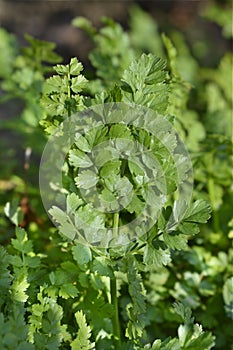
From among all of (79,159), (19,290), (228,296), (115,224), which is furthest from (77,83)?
(228,296)

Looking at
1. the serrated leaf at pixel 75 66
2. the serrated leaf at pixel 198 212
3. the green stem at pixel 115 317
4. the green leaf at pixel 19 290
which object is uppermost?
the serrated leaf at pixel 75 66

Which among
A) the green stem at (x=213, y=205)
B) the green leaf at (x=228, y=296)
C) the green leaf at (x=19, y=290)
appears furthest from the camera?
the green stem at (x=213, y=205)

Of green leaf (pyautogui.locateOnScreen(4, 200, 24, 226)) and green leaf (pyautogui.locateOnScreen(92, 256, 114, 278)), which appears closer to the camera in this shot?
green leaf (pyautogui.locateOnScreen(92, 256, 114, 278))

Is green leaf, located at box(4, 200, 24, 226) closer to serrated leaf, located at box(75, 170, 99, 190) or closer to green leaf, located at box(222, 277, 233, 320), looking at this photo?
serrated leaf, located at box(75, 170, 99, 190)

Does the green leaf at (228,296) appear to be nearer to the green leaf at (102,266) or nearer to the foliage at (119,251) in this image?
the foliage at (119,251)

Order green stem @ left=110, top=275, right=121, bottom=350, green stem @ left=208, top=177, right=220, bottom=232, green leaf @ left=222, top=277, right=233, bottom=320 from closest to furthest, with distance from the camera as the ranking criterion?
green stem @ left=110, top=275, right=121, bottom=350
green leaf @ left=222, top=277, right=233, bottom=320
green stem @ left=208, top=177, right=220, bottom=232

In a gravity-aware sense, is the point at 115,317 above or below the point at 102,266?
below

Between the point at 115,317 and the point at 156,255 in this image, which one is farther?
the point at 115,317

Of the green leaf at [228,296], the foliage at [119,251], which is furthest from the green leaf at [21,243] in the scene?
the green leaf at [228,296]

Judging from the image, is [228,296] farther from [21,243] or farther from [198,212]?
[21,243]

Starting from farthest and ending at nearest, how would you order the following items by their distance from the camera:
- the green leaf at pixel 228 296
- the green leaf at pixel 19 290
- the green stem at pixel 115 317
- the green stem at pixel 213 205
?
the green stem at pixel 213 205
the green leaf at pixel 228 296
the green stem at pixel 115 317
the green leaf at pixel 19 290

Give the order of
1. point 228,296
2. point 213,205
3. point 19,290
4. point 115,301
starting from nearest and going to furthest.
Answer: point 19,290 → point 115,301 → point 228,296 → point 213,205

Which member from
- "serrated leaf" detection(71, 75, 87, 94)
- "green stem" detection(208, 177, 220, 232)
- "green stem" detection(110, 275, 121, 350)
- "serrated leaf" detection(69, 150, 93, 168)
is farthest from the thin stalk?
"green stem" detection(208, 177, 220, 232)

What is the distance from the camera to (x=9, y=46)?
1.72m
